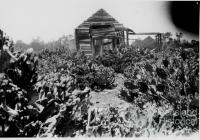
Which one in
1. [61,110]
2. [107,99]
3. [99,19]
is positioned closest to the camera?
[61,110]

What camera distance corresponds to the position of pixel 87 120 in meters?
4.04

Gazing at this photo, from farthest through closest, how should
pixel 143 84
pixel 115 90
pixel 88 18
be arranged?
pixel 88 18 < pixel 115 90 < pixel 143 84

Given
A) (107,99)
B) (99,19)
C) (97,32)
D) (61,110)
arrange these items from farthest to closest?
(99,19) → (97,32) → (107,99) → (61,110)

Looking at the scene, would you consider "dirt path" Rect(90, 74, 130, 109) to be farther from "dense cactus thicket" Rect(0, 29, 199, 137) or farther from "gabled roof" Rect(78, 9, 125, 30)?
"gabled roof" Rect(78, 9, 125, 30)

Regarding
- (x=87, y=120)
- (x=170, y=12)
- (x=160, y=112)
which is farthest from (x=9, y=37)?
(x=170, y=12)

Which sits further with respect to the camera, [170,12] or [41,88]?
[170,12]

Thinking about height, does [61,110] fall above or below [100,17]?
below

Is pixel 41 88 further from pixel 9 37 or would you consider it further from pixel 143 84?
pixel 143 84

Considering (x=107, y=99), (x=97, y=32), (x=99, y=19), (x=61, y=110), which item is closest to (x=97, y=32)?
(x=97, y=32)

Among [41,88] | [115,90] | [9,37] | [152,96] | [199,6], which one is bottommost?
[115,90]

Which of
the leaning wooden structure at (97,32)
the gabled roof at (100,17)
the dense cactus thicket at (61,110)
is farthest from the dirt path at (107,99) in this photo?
the gabled roof at (100,17)

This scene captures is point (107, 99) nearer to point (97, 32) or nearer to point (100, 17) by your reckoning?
point (97, 32)

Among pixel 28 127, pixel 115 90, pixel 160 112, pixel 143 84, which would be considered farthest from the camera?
pixel 115 90

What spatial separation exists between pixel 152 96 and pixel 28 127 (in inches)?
121
